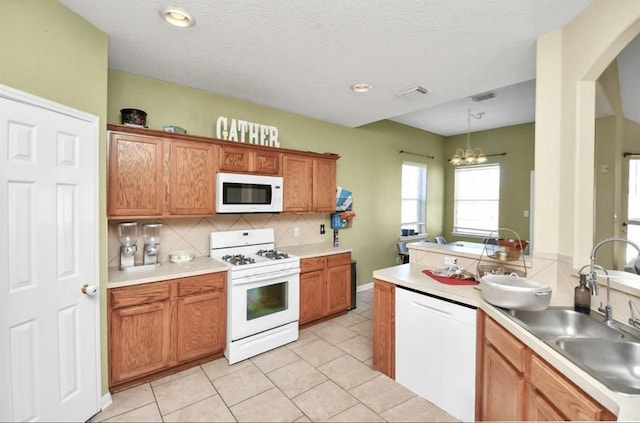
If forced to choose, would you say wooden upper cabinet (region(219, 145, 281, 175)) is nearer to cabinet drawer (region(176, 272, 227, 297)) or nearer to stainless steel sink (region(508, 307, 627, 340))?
cabinet drawer (region(176, 272, 227, 297))

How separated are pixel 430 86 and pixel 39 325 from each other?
355 centimetres

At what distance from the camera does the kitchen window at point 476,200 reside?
549 cm

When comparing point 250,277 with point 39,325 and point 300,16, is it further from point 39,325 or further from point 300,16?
point 300,16

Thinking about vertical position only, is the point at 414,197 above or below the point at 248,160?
below

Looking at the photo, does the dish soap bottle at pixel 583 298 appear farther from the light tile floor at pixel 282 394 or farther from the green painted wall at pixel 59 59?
the green painted wall at pixel 59 59

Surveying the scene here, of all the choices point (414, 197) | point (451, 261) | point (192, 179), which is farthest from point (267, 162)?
point (414, 197)

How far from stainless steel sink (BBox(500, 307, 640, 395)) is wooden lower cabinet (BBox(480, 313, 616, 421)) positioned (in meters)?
0.10

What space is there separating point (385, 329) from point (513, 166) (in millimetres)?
4515

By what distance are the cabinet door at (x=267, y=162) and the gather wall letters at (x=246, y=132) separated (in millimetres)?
173

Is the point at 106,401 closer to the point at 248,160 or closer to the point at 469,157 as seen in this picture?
the point at 248,160

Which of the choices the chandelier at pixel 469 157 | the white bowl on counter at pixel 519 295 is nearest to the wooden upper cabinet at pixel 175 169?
the white bowl on counter at pixel 519 295

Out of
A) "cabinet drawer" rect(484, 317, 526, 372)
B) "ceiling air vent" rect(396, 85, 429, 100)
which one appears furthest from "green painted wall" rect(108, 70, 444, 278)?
"cabinet drawer" rect(484, 317, 526, 372)

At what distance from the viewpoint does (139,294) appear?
2.23 meters

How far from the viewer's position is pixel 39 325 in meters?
1.62
